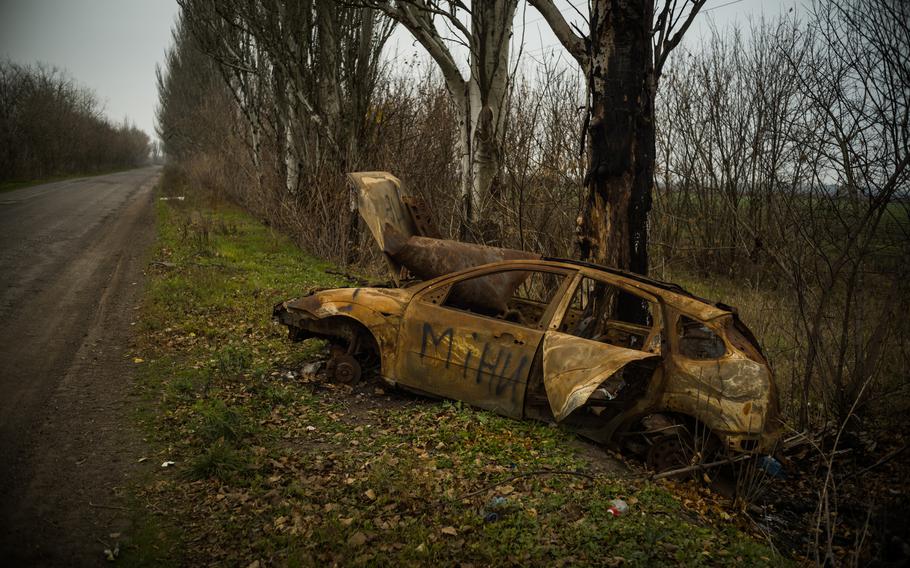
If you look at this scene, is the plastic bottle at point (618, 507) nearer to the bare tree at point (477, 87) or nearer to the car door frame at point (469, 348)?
the car door frame at point (469, 348)

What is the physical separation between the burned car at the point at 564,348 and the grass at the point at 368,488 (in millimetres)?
351

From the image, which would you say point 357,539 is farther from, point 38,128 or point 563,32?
point 38,128

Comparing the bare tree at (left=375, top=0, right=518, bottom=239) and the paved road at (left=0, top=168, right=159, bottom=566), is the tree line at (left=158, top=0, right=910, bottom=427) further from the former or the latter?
the paved road at (left=0, top=168, right=159, bottom=566)

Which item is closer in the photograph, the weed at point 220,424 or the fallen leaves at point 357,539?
the fallen leaves at point 357,539

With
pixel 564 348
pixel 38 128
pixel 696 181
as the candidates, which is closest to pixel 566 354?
pixel 564 348

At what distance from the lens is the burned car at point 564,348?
14.9 ft

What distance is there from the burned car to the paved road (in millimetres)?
2056

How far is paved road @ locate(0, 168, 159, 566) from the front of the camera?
3688mm

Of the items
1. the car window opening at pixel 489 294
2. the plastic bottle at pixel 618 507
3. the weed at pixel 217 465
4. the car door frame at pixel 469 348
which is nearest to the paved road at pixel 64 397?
the weed at pixel 217 465

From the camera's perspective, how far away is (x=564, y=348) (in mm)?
4914

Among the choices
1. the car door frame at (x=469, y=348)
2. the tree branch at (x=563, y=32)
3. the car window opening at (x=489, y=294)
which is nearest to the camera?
the car door frame at (x=469, y=348)

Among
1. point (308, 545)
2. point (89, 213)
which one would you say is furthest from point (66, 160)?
point (308, 545)

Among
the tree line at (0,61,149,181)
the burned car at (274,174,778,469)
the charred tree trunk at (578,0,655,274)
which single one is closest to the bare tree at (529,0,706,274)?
the charred tree trunk at (578,0,655,274)

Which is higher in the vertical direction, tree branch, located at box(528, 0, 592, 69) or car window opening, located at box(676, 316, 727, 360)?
tree branch, located at box(528, 0, 592, 69)
